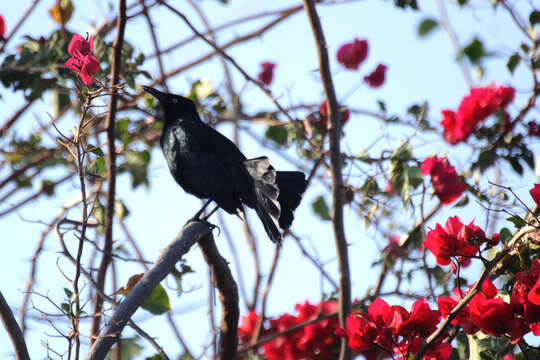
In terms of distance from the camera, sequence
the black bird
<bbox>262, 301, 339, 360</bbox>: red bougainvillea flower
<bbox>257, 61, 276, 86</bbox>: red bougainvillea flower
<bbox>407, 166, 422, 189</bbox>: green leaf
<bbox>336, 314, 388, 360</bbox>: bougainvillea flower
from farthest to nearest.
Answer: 1. <bbox>257, 61, 276, 86</bbox>: red bougainvillea flower
2. <bbox>407, 166, 422, 189</bbox>: green leaf
3. the black bird
4. <bbox>262, 301, 339, 360</bbox>: red bougainvillea flower
5. <bbox>336, 314, 388, 360</bbox>: bougainvillea flower

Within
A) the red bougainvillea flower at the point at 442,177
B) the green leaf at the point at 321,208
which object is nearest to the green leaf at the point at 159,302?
the red bougainvillea flower at the point at 442,177

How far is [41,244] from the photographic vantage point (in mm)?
3342

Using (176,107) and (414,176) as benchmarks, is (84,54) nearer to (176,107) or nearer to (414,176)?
(414,176)

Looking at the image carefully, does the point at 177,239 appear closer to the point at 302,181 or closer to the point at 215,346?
the point at 215,346

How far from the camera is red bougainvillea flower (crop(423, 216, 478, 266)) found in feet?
5.10

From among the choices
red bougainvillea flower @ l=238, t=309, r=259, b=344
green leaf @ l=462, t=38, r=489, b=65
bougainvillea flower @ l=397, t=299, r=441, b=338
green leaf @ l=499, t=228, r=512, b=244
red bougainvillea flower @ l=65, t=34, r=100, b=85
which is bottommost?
bougainvillea flower @ l=397, t=299, r=441, b=338

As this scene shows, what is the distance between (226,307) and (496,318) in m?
1.02

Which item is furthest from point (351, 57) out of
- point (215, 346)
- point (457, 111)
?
point (215, 346)

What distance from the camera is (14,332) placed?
1.65 meters

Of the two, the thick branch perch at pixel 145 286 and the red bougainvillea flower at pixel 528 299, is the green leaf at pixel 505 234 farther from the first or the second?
the thick branch perch at pixel 145 286

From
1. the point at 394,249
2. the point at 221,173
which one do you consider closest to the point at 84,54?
the point at 221,173

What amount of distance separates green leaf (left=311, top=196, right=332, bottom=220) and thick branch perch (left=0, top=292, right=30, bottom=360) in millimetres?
2207

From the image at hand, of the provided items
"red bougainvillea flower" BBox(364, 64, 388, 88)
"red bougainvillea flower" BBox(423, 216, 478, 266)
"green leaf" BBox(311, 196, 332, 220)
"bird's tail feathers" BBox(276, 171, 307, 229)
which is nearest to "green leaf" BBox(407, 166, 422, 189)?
"bird's tail feathers" BBox(276, 171, 307, 229)

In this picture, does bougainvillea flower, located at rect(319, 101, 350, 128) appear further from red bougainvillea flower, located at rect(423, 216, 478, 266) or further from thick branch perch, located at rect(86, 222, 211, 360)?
red bougainvillea flower, located at rect(423, 216, 478, 266)
